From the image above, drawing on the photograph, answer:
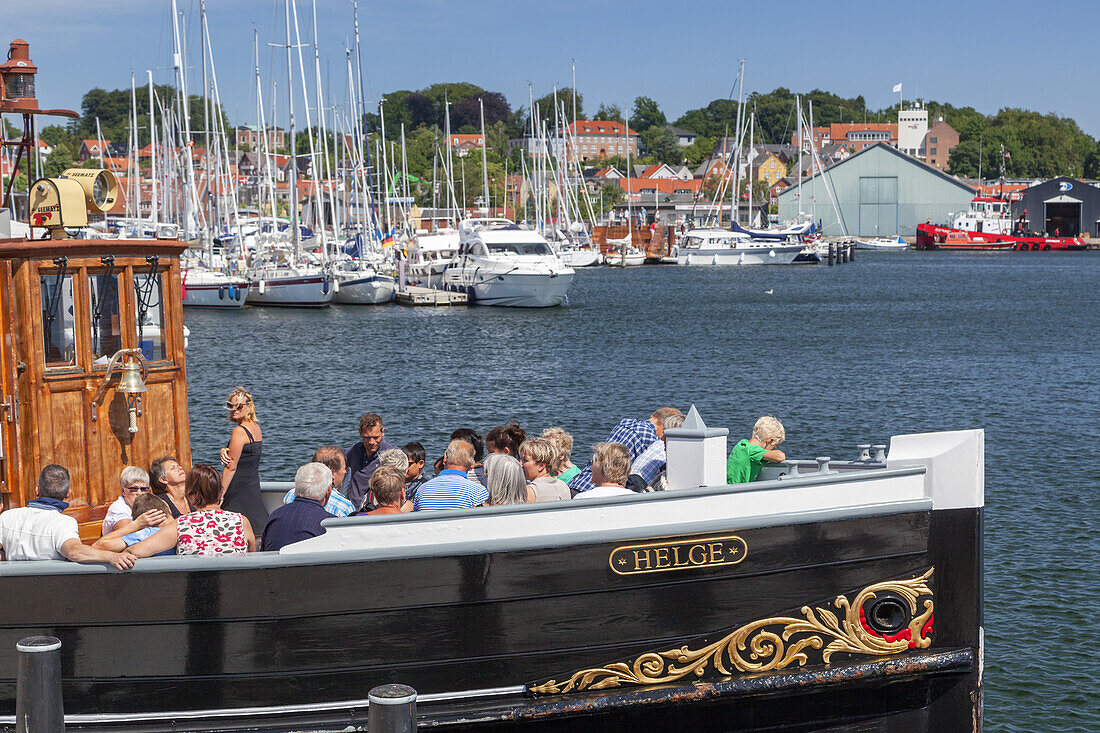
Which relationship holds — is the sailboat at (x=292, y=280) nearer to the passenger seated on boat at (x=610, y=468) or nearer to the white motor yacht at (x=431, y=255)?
the white motor yacht at (x=431, y=255)

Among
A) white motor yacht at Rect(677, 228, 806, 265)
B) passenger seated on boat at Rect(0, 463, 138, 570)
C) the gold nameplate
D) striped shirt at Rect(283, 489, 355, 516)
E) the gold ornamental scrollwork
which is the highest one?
white motor yacht at Rect(677, 228, 806, 265)

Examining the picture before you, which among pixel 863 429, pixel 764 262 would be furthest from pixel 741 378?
pixel 764 262

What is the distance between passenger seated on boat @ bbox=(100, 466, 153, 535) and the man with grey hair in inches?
35.2

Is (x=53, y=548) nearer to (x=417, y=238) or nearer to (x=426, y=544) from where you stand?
(x=426, y=544)

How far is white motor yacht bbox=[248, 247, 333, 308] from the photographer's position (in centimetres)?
5406

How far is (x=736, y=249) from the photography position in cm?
9994

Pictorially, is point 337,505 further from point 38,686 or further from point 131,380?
point 38,686

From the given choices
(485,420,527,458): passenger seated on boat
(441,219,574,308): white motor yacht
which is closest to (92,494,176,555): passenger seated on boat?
(485,420,527,458): passenger seated on boat

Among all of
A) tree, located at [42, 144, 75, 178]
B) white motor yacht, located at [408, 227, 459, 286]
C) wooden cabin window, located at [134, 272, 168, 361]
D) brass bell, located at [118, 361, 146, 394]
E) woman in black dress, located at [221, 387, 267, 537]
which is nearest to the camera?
brass bell, located at [118, 361, 146, 394]

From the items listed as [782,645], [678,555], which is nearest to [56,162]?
[678,555]

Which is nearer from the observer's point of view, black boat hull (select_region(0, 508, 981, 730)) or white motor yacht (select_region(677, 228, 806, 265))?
black boat hull (select_region(0, 508, 981, 730))

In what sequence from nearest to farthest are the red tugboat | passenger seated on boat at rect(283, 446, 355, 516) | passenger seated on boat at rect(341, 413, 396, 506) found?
passenger seated on boat at rect(283, 446, 355, 516)
passenger seated on boat at rect(341, 413, 396, 506)
the red tugboat

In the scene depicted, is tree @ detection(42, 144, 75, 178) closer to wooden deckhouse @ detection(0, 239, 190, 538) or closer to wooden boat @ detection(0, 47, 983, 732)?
wooden deckhouse @ detection(0, 239, 190, 538)

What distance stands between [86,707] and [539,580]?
7.99 ft
